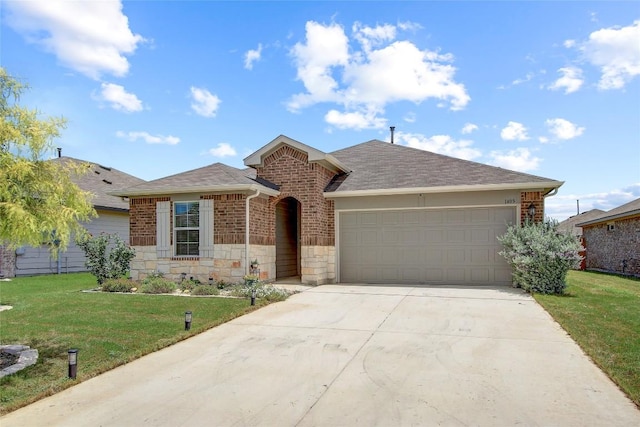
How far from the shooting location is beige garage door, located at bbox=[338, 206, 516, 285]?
41.3 feet

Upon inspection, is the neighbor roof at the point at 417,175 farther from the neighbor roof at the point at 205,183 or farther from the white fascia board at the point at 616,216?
the white fascia board at the point at 616,216

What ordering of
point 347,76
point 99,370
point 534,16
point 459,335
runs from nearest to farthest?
point 99,370
point 459,335
point 534,16
point 347,76

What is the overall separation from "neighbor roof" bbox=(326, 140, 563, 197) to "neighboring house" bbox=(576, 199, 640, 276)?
29.2 feet

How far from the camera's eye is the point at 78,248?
1772 centimetres

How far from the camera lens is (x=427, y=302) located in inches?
383

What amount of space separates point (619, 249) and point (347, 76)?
1605 centimetres

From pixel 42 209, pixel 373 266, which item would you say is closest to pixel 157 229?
pixel 373 266

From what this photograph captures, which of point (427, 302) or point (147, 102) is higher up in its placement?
point (147, 102)

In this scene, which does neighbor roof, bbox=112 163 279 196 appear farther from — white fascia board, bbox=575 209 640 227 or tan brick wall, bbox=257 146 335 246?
white fascia board, bbox=575 209 640 227

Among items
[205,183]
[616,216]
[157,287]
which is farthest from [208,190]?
[616,216]

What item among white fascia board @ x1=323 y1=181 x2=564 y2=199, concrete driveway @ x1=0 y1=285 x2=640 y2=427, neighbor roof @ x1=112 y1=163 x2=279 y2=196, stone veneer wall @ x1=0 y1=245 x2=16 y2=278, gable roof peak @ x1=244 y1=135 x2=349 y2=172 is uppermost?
gable roof peak @ x1=244 y1=135 x2=349 y2=172

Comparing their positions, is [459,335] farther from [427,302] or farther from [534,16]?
[534,16]

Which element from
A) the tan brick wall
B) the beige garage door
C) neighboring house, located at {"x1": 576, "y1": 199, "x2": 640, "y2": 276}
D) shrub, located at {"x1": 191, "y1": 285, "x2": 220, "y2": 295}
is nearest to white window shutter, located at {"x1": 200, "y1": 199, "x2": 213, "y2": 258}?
the tan brick wall

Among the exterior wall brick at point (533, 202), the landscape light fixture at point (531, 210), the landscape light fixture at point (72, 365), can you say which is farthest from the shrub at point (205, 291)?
the landscape light fixture at point (531, 210)
